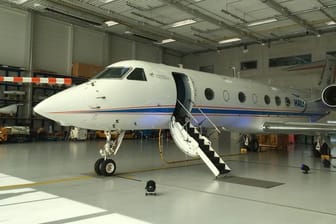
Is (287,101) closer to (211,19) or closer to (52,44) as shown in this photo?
(211,19)

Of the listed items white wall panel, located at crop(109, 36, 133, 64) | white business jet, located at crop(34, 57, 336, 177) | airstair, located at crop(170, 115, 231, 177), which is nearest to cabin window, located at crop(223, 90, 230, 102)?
white business jet, located at crop(34, 57, 336, 177)

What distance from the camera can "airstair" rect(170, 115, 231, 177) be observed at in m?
8.54

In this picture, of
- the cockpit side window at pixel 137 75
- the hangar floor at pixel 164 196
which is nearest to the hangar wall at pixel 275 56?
the hangar floor at pixel 164 196

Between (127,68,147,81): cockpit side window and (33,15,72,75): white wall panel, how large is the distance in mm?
14003

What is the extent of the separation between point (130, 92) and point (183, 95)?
255 centimetres

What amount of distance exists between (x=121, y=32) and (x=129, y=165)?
15973mm

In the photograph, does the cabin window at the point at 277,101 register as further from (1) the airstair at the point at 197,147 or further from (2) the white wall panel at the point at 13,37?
(2) the white wall panel at the point at 13,37

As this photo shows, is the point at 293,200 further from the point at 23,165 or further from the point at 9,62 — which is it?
the point at 9,62

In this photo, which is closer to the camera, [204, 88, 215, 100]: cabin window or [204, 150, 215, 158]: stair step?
[204, 150, 215, 158]: stair step

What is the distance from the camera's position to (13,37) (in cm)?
1936

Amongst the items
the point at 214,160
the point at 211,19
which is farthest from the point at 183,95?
the point at 211,19

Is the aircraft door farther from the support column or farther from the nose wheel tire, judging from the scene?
the support column

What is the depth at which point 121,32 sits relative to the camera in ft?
79.7

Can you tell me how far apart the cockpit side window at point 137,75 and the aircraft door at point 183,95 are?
156cm
